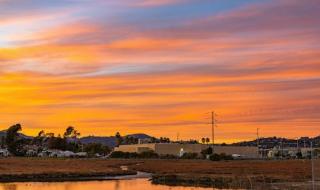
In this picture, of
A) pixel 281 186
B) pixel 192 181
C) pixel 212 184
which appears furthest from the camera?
pixel 192 181

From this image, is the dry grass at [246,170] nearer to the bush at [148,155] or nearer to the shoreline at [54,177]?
the shoreline at [54,177]

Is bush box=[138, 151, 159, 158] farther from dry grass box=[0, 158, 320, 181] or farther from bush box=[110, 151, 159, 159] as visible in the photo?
dry grass box=[0, 158, 320, 181]

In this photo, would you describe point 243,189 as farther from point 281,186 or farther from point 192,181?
point 192,181

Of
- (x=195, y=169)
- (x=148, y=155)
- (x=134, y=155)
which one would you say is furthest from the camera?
(x=148, y=155)

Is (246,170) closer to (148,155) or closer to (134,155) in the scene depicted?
(148,155)

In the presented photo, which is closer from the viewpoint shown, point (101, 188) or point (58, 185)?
point (101, 188)

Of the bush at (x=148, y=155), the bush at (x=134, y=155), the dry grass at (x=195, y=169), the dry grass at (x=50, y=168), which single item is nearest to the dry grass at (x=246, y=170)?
the dry grass at (x=195, y=169)

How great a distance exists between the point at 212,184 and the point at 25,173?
29273 millimetres

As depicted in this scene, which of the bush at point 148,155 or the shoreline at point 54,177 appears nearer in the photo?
the shoreline at point 54,177

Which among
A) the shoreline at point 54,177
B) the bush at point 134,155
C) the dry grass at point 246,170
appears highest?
the bush at point 134,155

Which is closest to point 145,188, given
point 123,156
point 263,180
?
point 263,180

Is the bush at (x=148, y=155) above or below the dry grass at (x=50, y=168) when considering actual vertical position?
above

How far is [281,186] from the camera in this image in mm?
59062

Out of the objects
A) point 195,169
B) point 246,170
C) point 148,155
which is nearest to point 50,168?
point 195,169
